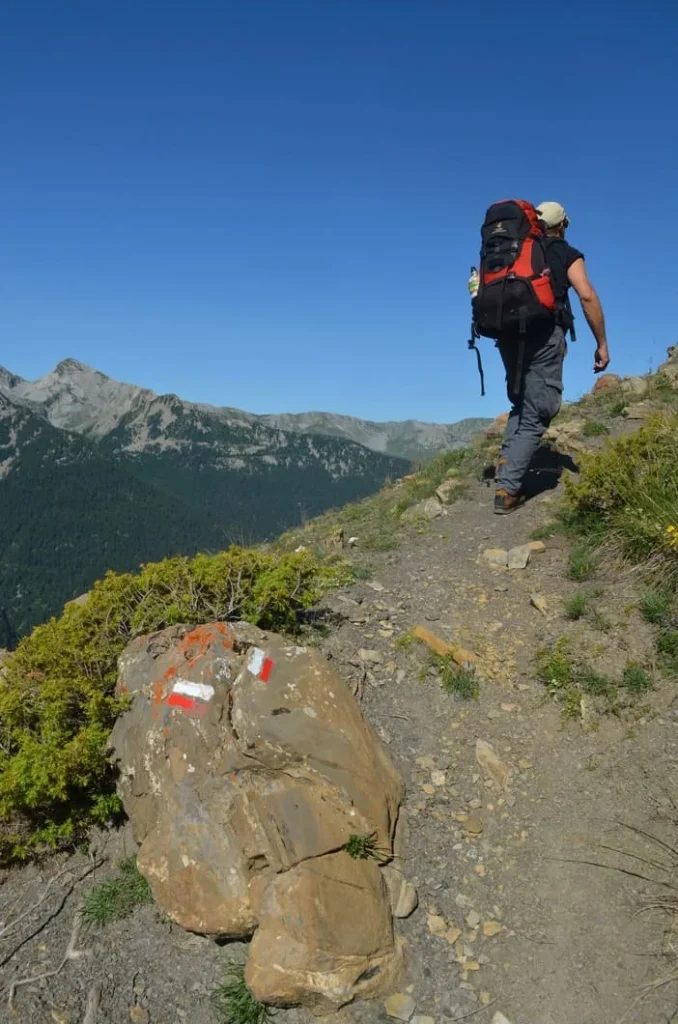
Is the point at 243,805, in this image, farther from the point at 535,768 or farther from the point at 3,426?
the point at 3,426

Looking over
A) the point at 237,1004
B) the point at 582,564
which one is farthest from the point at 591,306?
the point at 237,1004

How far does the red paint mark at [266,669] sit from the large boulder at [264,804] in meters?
0.01

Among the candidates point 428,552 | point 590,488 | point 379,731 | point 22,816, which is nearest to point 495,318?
point 590,488

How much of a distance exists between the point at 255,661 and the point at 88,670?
5.80 ft

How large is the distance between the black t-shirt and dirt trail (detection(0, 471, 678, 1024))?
406 cm

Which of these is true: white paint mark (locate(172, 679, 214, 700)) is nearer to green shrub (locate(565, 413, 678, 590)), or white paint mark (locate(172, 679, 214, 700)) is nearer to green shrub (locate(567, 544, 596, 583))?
green shrub (locate(567, 544, 596, 583))

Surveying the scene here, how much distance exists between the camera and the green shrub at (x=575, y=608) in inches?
260

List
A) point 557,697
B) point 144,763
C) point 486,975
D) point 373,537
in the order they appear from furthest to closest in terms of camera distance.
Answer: point 373,537 → point 557,697 → point 144,763 → point 486,975

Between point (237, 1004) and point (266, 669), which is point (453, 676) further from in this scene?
point (237, 1004)

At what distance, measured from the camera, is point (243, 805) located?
4566mm

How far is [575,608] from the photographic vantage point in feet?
21.8

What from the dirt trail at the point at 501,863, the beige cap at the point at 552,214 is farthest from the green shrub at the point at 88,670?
the beige cap at the point at 552,214

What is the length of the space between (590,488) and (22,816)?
7.27 meters

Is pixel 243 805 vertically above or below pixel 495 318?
below
